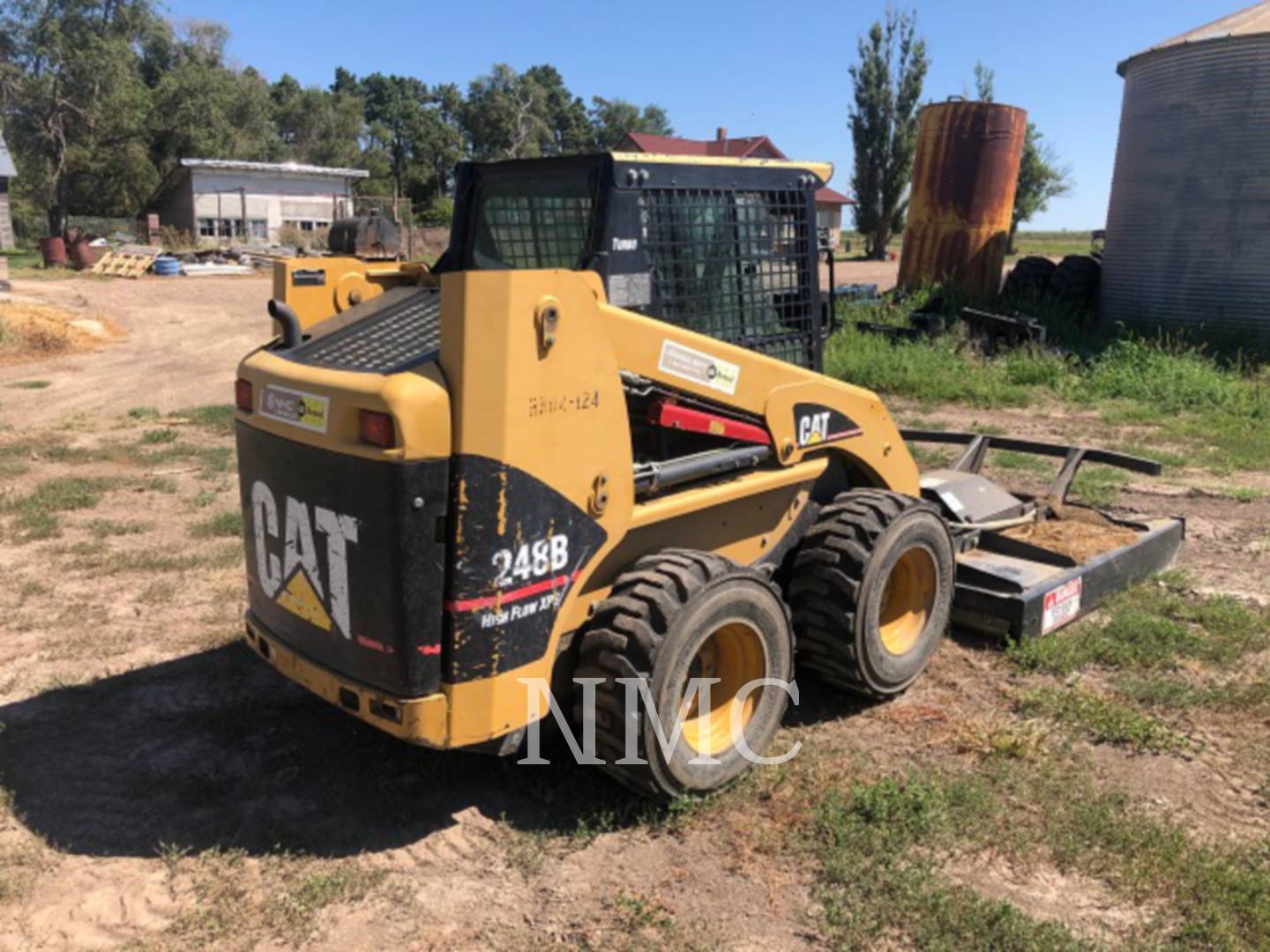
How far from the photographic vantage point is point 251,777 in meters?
4.11

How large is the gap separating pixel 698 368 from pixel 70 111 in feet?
171

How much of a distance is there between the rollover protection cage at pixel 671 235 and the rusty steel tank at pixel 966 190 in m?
13.3

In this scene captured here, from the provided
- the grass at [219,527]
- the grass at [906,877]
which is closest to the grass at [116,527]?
the grass at [219,527]

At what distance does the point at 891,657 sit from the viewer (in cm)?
473

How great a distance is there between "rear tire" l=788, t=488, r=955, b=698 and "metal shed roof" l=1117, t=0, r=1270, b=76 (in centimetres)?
1247

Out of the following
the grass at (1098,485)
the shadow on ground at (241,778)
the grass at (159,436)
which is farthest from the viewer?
the grass at (159,436)

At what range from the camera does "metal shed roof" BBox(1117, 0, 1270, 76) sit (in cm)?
1359

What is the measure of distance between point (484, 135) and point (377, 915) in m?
76.2

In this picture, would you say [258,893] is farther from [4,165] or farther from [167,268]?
[167,268]

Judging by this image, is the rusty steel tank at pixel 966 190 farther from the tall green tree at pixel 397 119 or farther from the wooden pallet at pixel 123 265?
the tall green tree at pixel 397 119

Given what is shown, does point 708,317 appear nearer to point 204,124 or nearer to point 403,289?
point 403,289

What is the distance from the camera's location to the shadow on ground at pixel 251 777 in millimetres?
3746

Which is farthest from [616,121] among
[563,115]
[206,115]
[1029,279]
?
[1029,279]

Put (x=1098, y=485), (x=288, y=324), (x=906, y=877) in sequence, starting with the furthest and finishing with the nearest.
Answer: (x=1098, y=485), (x=288, y=324), (x=906, y=877)
